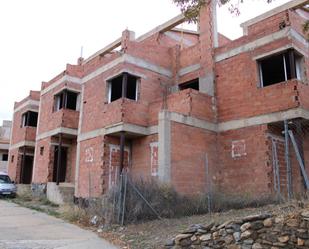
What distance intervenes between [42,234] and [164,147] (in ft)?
18.6

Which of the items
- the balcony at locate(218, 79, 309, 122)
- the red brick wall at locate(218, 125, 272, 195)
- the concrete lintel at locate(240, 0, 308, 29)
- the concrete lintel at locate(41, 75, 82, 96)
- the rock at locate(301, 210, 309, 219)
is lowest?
the rock at locate(301, 210, 309, 219)

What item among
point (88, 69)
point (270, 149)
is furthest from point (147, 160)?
point (88, 69)

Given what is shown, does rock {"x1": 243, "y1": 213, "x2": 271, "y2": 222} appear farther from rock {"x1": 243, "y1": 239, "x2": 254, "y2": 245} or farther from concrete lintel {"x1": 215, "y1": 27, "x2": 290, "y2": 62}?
concrete lintel {"x1": 215, "y1": 27, "x2": 290, "y2": 62}

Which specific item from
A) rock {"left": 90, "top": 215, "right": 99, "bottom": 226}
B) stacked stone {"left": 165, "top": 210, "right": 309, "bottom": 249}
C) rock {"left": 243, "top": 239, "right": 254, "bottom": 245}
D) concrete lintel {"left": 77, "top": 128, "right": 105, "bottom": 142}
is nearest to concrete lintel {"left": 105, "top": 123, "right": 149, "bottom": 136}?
concrete lintel {"left": 77, "top": 128, "right": 105, "bottom": 142}

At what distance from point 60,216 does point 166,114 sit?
616 cm

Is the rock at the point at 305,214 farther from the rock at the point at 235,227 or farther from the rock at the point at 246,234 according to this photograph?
the rock at the point at 235,227

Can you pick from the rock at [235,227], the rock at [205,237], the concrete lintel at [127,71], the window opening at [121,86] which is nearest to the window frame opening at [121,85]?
the window opening at [121,86]

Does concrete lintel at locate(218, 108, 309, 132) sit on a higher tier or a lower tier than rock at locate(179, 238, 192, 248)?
higher

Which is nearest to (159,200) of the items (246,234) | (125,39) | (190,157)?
(190,157)

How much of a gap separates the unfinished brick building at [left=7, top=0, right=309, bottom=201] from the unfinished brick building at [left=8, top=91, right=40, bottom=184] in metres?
7.02

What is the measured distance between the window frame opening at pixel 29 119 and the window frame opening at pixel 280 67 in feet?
61.6

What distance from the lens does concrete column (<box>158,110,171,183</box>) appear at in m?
14.2

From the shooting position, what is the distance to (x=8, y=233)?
11.2 meters

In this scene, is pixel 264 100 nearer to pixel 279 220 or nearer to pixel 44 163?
pixel 279 220
